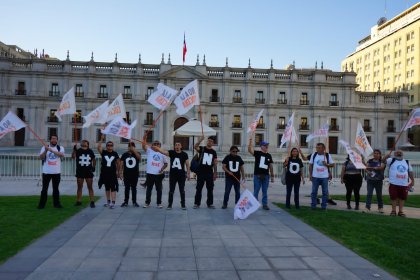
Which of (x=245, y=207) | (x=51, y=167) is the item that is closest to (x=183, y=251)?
(x=245, y=207)

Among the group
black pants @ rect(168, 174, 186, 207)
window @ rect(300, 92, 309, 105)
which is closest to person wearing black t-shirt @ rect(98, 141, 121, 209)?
black pants @ rect(168, 174, 186, 207)

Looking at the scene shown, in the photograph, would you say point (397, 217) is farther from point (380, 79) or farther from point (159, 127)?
point (380, 79)

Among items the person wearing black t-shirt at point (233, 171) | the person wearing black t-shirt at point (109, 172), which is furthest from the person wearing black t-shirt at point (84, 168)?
the person wearing black t-shirt at point (233, 171)

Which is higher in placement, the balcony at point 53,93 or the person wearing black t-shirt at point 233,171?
the balcony at point 53,93

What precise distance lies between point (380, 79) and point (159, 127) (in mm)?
43927

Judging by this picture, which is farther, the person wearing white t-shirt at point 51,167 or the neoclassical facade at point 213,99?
the neoclassical facade at point 213,99

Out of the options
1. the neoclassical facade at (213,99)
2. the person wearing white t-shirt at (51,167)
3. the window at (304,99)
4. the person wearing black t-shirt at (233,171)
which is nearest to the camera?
the person wearing white t-shirt at (51,167)

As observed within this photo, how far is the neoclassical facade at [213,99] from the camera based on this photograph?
46969 millimetres

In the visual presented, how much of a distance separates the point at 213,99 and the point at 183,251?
44.2 metres

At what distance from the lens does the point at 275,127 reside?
49.8m

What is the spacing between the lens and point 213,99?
49.3m

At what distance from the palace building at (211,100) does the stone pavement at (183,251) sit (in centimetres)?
3978

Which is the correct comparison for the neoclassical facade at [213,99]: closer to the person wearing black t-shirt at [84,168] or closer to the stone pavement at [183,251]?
the person wearing black t-shirt at [84,168]

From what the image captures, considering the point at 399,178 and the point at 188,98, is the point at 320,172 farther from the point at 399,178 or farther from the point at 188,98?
the point at 188,98
